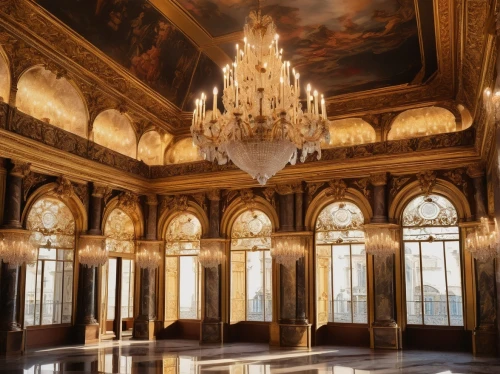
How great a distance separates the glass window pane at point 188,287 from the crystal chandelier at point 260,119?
713 centimetres

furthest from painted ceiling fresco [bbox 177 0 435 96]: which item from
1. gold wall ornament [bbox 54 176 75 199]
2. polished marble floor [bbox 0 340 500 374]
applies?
polished marble floor [bbox 0 340 500 374]

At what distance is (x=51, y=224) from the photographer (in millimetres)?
12617

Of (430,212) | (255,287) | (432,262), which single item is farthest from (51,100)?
(432,262)

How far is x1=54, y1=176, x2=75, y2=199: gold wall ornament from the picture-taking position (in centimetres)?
1230

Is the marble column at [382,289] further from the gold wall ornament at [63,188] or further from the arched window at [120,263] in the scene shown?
the gold wall ornament at [63,188]

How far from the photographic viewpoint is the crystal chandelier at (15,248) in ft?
34.9

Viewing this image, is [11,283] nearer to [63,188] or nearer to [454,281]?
[63,188]

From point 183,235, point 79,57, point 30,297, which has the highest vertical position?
point 79,57

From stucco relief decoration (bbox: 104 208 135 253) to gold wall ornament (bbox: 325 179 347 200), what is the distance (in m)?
5.61

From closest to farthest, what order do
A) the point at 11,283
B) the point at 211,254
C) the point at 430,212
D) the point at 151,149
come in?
the point at 11,283
the point at 430,212
the point at 211,254
the point at 151,149

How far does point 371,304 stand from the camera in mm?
12820

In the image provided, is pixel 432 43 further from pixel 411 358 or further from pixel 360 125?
pixel 411 358

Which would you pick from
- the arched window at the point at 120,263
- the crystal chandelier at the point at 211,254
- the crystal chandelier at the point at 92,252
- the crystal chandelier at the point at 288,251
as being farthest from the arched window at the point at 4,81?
the crystal chandelier at the point at 288,251

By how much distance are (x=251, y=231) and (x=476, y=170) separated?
577cm
